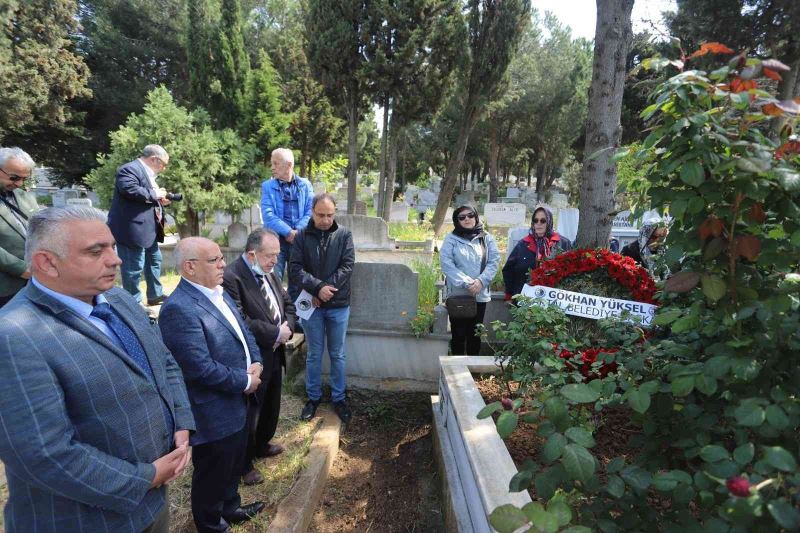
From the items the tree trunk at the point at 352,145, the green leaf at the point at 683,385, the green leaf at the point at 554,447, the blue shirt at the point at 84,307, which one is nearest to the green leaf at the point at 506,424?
the green leaf at the point at 554,447

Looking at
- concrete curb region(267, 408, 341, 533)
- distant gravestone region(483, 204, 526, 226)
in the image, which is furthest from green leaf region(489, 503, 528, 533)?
distant gravestone region(483, 204, 526, 226)

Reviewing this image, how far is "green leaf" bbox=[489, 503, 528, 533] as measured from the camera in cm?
103

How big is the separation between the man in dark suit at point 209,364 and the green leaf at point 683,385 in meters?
1.94

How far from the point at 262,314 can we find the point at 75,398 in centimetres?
148

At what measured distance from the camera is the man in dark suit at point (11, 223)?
126 inches

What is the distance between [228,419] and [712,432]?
83.3 inches

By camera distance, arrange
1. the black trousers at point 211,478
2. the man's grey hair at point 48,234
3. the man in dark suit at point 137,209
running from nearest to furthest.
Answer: the man's grey hair at point 48,234 < the black trousers at point 211,478 < the man in dark suit at point 137,209

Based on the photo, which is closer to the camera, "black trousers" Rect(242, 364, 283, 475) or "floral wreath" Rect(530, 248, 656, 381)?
"black trousers" Rect(242, 364, 283, 475)

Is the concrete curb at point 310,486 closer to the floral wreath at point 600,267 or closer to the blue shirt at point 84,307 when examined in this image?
the blue shirt at point 84,307

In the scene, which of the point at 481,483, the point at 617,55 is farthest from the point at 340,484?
the point at 617,55

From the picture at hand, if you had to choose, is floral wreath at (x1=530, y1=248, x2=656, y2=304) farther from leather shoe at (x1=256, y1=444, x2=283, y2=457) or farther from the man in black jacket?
leather shoe at (x1=256, y1=444, x2=283, y2=457)

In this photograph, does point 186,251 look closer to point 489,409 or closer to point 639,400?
point 489,409

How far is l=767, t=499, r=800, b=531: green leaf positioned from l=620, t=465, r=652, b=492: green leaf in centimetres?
35

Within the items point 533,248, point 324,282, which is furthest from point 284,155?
point 533,248
